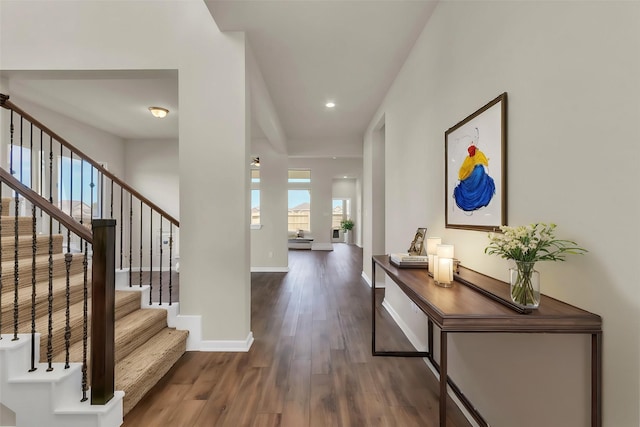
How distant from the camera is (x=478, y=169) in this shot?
167 centimetres

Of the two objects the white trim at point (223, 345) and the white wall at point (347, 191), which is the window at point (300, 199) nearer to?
the white wall at point (347, 191)

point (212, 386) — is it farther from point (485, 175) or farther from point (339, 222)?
point (339, 222)

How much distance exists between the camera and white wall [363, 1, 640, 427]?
2.98ft

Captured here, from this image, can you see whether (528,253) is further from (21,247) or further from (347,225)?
(347,225)

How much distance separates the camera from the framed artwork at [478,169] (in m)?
1.47

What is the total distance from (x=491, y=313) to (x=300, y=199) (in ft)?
32.0

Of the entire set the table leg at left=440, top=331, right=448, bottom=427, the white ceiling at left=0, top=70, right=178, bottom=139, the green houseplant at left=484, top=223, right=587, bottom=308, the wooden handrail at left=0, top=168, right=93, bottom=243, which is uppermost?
the white ceiling at left=0, top=70, right=178, bottom=139

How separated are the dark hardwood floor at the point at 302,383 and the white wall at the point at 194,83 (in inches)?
15.3

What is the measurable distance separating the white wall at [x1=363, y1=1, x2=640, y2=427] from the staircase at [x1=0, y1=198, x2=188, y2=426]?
2.15 metres

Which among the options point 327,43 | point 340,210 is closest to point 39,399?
point 327,43

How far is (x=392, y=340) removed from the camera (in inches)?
111

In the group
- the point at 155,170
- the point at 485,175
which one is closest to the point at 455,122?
the point at 485,175

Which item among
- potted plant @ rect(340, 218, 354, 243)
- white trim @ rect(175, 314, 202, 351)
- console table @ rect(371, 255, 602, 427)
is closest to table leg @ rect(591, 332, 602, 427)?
console table @ rect(371, 255, 602, 427)

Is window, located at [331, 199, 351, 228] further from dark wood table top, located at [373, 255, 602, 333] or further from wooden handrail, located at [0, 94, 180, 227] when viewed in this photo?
dark wood table top, located at [373, 255, 602, 333]
